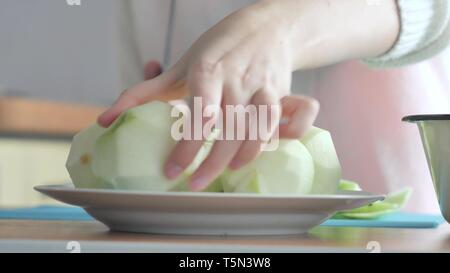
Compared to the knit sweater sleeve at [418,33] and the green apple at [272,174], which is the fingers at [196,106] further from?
the knit sweater sleeve at [418,33]

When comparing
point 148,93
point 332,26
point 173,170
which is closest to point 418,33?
point 332,26

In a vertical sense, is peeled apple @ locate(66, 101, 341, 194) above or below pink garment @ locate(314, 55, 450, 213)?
below

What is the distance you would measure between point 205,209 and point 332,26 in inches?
15.8

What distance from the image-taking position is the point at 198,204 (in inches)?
20.9

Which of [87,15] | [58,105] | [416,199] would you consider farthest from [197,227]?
[87,15]

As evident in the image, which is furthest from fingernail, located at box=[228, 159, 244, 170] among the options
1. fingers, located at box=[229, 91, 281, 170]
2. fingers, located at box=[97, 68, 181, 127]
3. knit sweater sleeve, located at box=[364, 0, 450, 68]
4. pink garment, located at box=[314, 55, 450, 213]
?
pink garment, located at box=[314, 55, 450, 213]

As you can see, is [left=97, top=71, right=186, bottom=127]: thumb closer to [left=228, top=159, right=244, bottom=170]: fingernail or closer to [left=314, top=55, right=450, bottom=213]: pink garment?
[left=228, top=159, right=244, bottom=170]: fingernail

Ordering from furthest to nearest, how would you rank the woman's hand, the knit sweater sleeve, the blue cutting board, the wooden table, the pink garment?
the pink garment, the knit sweater sleeve, the blue cutting board, the woman's hand, the wooden table

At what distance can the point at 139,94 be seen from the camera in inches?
Answer: 26.9

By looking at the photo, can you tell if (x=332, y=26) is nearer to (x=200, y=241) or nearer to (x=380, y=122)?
(x=200, y=241)

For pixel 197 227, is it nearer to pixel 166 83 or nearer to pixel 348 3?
pixel 166 83

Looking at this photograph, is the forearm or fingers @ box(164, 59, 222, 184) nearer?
fingers @ box(164, 59, 222, 184)

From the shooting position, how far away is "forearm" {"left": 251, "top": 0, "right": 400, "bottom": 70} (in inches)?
30.5
